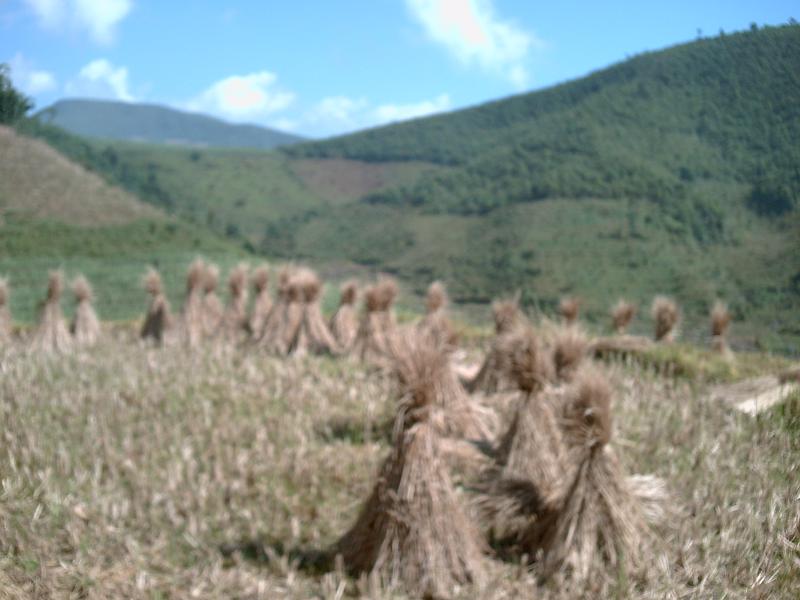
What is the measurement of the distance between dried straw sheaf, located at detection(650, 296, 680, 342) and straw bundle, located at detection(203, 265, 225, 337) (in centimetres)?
639

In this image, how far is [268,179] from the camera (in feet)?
218

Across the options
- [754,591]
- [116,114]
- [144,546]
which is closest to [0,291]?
[144,546]

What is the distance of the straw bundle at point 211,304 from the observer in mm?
13346

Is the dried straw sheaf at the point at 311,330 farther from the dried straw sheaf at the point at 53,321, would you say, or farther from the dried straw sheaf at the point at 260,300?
the dried straw sheaf at the point at 53,321

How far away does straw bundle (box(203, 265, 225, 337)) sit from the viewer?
13346 mm

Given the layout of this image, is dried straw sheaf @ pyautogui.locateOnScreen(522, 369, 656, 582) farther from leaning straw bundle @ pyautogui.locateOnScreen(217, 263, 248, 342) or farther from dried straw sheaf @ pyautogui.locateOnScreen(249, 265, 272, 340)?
leaning straw bundle @ pyautogui.locateOnScreen(217, 263, 248, 342)

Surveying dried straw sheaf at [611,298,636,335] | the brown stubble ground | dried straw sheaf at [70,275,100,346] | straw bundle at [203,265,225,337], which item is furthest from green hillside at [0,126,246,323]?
dried straw sheaf at [611,298,636,335]

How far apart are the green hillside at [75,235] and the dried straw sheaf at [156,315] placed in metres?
8.02

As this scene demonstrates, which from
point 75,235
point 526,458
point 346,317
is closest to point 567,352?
point 526,458

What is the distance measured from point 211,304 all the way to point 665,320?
6.80 meters

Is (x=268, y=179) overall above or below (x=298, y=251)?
above

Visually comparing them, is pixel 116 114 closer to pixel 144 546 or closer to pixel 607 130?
pixel 607 130

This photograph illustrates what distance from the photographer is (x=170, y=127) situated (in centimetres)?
15450

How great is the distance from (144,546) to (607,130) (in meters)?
32.9
